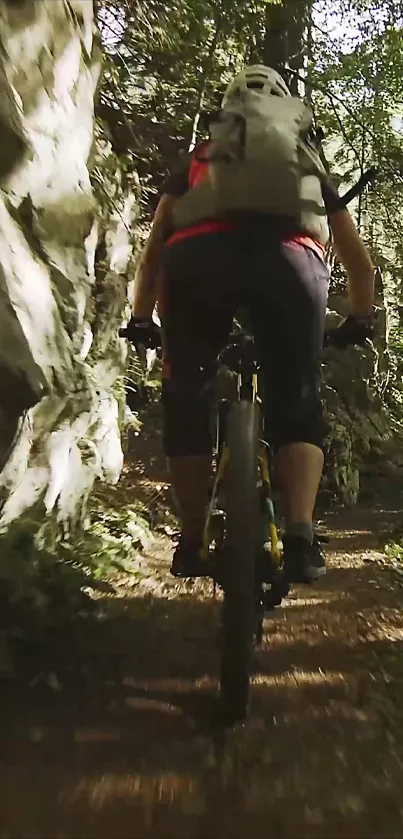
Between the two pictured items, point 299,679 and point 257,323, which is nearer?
point 257,323

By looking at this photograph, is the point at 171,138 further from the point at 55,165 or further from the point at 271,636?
the point at 271,636

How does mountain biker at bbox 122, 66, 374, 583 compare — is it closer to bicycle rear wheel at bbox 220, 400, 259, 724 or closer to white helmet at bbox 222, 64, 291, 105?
white helmet at bbox 222, 64, 291, 105

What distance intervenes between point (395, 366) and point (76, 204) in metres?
4.90

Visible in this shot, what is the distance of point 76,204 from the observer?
4648mm

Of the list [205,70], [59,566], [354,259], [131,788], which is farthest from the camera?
[205,70]

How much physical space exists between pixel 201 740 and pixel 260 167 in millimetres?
1884

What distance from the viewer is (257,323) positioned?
101 inches

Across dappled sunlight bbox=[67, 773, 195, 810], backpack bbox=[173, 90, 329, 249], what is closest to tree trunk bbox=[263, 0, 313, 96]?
backpack bbox=[173, 90, 329, 249]

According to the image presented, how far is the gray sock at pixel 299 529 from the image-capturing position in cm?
254

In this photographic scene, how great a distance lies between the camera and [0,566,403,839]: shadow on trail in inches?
77.5

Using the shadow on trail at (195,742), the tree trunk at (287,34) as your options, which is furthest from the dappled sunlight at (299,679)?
the tree trunk at (287,34)

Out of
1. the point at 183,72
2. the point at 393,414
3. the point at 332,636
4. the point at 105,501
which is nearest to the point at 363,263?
the point at 332,636

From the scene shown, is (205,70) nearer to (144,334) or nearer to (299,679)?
(144,334)

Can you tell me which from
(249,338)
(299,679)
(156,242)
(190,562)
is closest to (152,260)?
(156,242)
